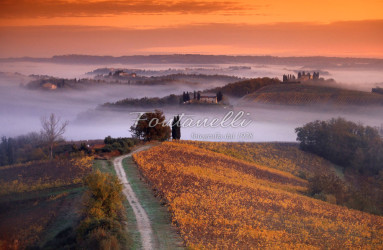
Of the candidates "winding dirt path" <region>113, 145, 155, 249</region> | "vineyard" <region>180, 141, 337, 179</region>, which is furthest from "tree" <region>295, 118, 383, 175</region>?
"winding dirt path" <region>113, 145, 155, 249</region>

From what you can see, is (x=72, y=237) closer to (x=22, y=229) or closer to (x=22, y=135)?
(x=22, y=229)

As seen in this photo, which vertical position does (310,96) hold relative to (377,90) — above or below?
below

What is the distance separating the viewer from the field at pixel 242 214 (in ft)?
51.0

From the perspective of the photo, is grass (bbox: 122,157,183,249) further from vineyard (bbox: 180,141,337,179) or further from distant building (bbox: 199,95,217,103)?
distant building (bbox: 199,95,217,103)

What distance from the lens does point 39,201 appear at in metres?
20.0

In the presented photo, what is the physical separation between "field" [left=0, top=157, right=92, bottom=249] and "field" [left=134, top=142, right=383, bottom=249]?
12.7 ft

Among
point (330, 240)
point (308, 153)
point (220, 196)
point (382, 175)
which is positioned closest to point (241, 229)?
point (330, 240)

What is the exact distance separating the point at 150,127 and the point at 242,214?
2149 cm

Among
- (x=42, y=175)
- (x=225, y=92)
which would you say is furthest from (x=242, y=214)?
(x=225, y=92)

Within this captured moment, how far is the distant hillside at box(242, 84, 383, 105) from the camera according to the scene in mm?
87162

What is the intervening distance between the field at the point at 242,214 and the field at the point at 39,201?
3.89 meters

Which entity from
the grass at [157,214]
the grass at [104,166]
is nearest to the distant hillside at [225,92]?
the grass at [104,166]

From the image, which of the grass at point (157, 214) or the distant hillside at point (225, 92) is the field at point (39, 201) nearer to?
the grass at point (157, 214)

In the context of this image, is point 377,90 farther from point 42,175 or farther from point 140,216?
point 140,216
